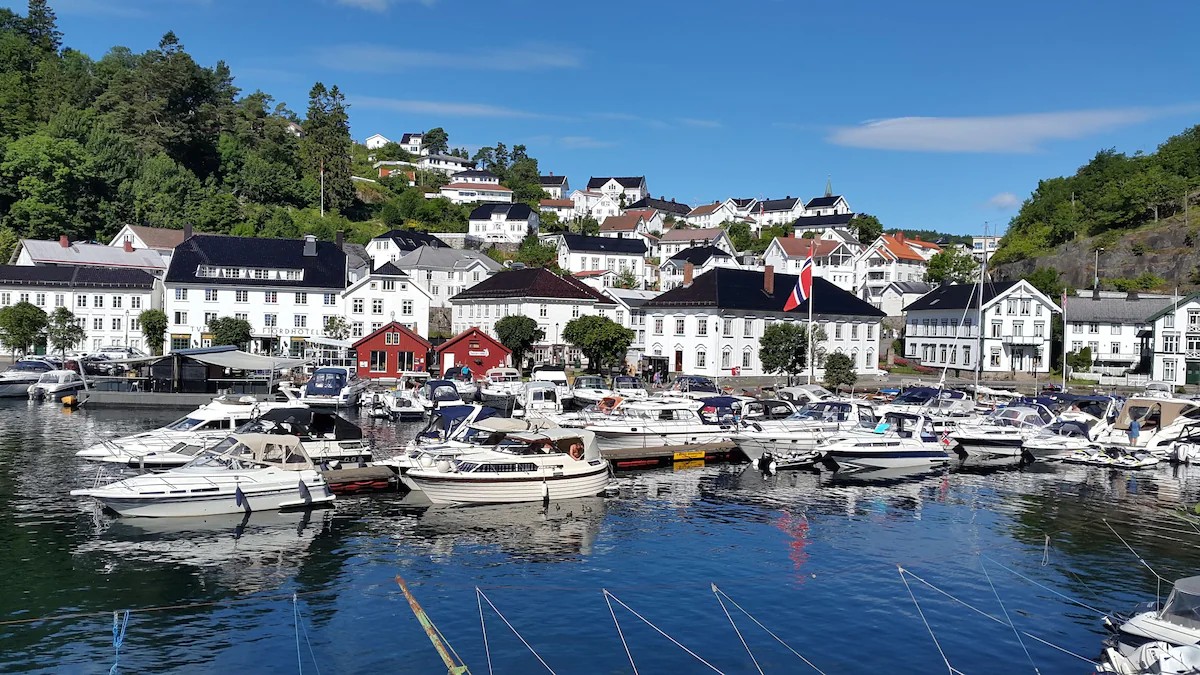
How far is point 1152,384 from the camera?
7681 centimetres

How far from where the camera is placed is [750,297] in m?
88.1

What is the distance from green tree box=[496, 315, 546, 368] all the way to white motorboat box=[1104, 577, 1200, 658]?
67142mm

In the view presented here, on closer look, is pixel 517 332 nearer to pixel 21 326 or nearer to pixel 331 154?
pixel 21 326

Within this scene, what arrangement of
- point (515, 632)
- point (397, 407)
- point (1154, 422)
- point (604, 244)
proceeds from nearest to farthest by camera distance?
point (515, 632), point (1154, 422), point (397, 407), point (604, 244)

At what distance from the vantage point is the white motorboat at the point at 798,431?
47.1m

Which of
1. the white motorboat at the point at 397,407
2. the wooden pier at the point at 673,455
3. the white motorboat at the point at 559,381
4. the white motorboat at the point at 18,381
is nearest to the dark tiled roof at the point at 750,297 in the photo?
the white motorboat at the point at 559,381

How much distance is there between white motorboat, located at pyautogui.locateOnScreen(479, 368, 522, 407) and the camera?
65.2 m

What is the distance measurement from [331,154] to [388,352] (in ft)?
274

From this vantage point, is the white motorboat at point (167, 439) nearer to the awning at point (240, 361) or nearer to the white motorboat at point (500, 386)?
the awning at point (240, 361)

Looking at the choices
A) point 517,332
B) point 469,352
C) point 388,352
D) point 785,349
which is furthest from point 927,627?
point 517,332

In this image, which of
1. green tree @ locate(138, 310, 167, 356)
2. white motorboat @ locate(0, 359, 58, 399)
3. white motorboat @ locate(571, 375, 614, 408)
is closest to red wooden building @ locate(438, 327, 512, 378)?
white motorboat @ locate(571, 375, 614, 408)

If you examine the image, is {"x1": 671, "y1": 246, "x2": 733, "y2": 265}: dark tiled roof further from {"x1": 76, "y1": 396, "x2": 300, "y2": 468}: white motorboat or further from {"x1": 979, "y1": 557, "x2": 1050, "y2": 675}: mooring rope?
{"x1": 979, "y1": 557, "x2": 1050, "y2": 675}: mooring rope

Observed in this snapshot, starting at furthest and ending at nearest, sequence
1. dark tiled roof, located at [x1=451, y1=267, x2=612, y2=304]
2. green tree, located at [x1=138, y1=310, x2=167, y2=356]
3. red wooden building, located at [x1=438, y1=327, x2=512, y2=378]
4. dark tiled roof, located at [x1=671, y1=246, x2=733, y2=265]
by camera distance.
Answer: dark tiled roof, located at [x1=671, y1=246, x2=733, y2=265], dark tiled roof, located at [x1=451, y1=267, x2=612, y2=304], green tree, located at [x1=138, y1=310, x2=167, y2=356], red wooden building, located at [x1=438, y1=327, x2=512, y2=378]

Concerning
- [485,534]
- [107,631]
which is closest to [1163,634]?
[485,534]
